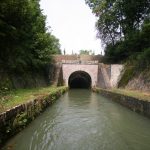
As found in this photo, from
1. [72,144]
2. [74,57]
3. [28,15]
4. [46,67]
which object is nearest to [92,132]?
[72,144]

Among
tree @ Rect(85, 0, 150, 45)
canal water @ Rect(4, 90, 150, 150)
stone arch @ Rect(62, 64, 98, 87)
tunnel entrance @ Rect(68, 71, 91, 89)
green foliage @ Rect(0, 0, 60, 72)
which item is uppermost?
tree @ Rect(85, 0, 150, 45)

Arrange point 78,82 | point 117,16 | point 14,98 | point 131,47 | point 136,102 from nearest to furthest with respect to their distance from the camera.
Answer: point 14,98, point 136,102, point 131,47, point 117,16, point 78,82

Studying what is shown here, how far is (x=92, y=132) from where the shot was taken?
9398 millimetres

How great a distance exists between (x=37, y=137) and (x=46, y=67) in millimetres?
26765

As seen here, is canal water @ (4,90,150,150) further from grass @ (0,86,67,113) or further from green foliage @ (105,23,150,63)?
green foliage @ (105,23,150,63)

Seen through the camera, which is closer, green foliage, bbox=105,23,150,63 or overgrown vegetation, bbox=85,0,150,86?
green foliage, bbox=105,23,150,63

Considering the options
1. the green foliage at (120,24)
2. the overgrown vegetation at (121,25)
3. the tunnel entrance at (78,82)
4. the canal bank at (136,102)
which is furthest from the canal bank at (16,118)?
the tunnel entrance at (78,82)

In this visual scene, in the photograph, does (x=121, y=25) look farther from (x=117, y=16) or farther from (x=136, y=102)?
(x=136, y=102)

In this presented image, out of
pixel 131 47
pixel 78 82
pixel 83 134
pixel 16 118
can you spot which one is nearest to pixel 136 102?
pixel 83 134

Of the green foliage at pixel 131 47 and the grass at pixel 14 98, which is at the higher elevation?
the green foliage at pixel 131 47

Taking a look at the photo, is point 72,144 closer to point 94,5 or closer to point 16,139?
point 16,139

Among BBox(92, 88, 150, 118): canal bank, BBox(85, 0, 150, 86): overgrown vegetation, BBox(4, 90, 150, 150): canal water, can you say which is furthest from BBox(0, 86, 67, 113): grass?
BBox(85, 0, 150, 86): overgrown vegetation

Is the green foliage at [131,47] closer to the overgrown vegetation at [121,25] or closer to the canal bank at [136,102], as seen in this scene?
the overgrown vegetation at [121,25]

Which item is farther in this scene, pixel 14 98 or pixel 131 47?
pixel 131 47
